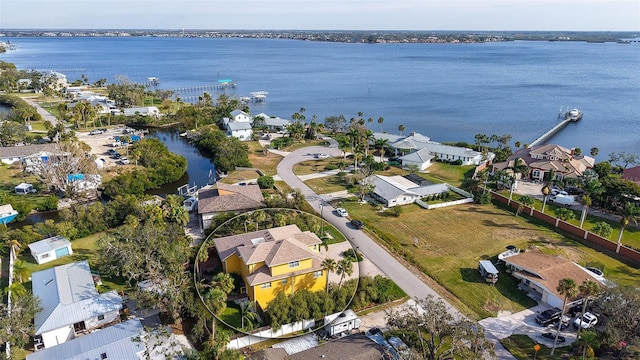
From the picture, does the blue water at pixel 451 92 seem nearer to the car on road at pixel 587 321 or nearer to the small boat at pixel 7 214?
the car on road at pixel 587 321

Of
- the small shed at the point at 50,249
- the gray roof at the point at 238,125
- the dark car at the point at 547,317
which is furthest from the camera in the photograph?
the gray roof at the point at 238,125

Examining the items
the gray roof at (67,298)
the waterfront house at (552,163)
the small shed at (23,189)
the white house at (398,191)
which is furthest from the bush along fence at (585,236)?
the small shed at (23,189)

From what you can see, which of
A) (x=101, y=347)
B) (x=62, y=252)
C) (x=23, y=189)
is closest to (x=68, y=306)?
(x=101, y=347)

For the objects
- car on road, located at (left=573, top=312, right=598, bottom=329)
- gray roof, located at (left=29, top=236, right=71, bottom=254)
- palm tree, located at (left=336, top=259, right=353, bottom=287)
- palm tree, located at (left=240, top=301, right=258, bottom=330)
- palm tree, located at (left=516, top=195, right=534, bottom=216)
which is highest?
palm tree, located at (left=336, top=259, right=353, bottom=287)

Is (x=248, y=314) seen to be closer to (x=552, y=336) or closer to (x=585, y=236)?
(x=552, y=336)

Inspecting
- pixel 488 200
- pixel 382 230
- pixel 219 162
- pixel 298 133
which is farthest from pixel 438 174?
pixel 219 162

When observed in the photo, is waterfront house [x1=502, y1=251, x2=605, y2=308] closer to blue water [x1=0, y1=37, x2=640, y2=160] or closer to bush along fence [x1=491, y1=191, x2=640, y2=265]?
bush along fence [x1=491, y1=191, x2=640, y2=265]

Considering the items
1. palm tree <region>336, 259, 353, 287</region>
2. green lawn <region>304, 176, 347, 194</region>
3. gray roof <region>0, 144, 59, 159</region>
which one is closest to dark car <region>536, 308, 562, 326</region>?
palm tree <region>336, 259, 353, 287</region>
